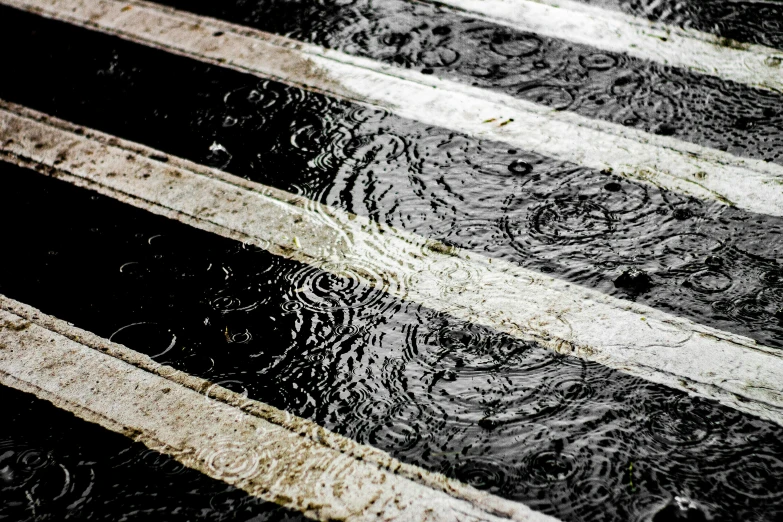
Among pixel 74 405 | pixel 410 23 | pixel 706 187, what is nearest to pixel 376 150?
pixel 410 23

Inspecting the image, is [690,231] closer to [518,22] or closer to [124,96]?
[518,22]

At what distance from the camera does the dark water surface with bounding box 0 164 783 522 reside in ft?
8.26

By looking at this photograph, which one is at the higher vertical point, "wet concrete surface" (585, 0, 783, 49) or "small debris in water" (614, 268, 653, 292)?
"wet concrete surface" (585, 0, 783, 49)

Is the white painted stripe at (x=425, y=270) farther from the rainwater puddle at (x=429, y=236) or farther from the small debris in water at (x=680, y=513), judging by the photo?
the small debris in water at (x=680, y=513)

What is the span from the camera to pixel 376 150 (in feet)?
12.5

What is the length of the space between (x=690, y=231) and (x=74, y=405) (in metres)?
2.59

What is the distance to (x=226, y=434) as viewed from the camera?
2.69 m

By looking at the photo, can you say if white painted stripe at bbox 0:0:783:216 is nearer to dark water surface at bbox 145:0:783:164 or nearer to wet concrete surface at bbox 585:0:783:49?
dark water surface at bbox 145:0:783:164

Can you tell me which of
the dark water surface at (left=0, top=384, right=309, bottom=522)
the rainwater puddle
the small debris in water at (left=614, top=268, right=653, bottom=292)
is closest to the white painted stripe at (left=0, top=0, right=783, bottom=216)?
the rainwater puddle

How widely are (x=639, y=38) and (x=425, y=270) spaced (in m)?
2.23

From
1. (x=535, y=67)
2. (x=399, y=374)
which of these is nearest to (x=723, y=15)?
(x=535, y=67)

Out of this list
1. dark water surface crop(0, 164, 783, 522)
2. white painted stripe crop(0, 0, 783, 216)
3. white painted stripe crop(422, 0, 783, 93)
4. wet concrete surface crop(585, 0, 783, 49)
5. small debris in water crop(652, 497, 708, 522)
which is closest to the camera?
small debris in water crop(652, 497, 708, 522)

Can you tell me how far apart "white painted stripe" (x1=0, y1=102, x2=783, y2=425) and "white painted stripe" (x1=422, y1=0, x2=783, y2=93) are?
1.87 m

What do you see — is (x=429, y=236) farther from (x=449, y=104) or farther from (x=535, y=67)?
(x=535, y=67)
